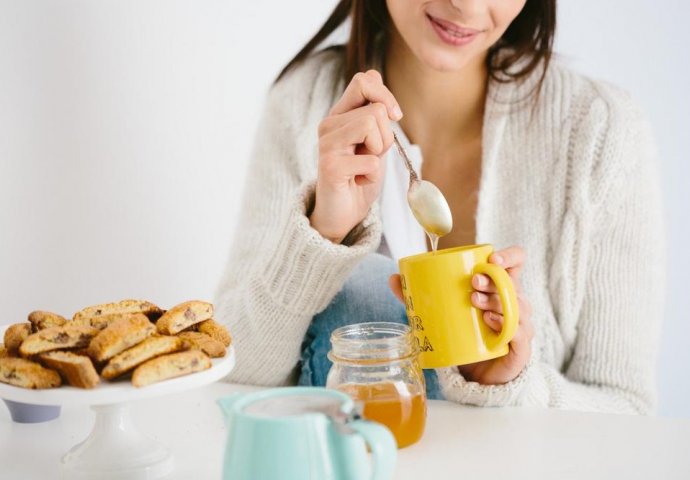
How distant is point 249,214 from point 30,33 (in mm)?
531

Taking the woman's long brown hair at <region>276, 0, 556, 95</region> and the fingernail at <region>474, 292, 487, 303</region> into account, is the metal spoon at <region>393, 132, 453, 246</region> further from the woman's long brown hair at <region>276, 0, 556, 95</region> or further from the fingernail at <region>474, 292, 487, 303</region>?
the woman's long brown hair at <region>276, 0, 556, 95</region>

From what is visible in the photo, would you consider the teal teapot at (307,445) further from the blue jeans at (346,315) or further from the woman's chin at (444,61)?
the woman's chin at (444,61)

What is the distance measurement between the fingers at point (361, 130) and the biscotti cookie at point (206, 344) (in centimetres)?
32

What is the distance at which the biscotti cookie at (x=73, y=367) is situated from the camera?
0.63 meters

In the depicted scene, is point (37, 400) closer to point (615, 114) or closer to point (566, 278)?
point (566, 278)

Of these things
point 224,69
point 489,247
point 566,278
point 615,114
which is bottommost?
point 566,278

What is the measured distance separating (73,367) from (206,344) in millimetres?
123

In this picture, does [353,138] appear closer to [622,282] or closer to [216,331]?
[216,331]

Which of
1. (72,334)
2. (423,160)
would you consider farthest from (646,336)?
(72,334)

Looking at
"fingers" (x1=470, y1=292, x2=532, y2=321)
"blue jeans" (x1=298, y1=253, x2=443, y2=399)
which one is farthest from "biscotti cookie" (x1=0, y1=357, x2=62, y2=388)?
"blue jeans" (x1=298, y1=253, x2=443, y2=399)

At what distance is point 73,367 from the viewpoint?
2.08 ft

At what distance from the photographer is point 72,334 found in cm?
69

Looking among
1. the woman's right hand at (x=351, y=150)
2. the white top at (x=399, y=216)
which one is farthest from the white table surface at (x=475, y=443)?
the white top at (x=399, y=216)

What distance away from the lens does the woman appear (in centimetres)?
100
